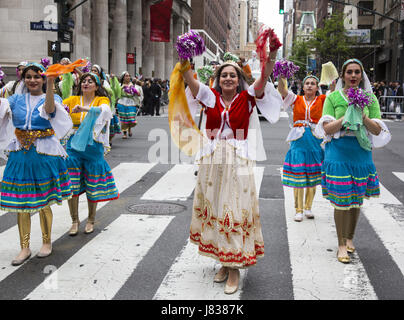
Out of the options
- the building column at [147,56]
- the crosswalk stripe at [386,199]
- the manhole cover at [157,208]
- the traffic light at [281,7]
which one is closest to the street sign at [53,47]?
the manhole cover at [157,208]

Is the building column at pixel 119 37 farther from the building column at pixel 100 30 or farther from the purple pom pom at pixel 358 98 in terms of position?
the purple pom pom at pixel 358 98

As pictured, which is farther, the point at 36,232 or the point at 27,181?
the point at 36,232

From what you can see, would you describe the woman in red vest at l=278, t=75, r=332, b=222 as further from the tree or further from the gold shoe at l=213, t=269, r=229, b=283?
the tree

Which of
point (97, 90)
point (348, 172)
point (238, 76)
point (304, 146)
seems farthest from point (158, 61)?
point (238, 76)

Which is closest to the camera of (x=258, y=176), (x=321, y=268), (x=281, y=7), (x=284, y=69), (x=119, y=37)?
(x=321, y=268)

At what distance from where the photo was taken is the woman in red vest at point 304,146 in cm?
653

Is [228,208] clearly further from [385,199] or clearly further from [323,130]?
[385,199]

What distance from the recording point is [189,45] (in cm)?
394

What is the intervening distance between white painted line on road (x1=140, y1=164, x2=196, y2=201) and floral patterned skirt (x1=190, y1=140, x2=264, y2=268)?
3.58 meters

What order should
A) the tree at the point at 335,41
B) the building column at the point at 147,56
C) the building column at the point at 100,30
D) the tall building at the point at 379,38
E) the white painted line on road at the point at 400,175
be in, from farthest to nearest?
1. the tree at the point at 335,41
2. the building column at the point at 147,56
3. the tall building at the point at 379,38
4. the building column at the point at 100,30
5. the white painted line on road at the point at 400,175

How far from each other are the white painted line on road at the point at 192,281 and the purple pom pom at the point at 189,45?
1.99 meters

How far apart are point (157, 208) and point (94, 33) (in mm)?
28482

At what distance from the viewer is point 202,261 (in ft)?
16.4
